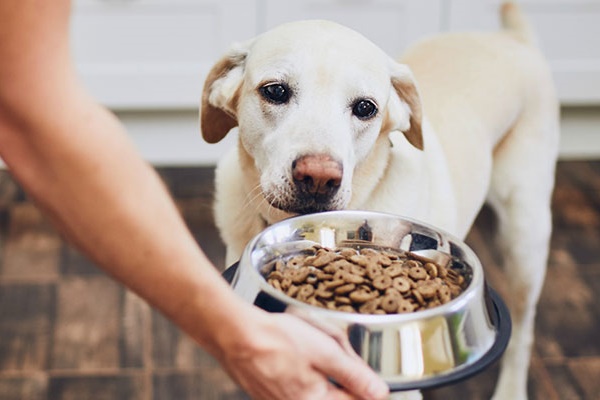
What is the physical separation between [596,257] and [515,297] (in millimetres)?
760

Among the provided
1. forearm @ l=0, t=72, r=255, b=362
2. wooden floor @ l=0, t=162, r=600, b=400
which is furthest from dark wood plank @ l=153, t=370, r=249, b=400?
forearm @ l=0, t=72, r=255, b=362

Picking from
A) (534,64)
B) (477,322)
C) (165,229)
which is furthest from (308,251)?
(534,64)

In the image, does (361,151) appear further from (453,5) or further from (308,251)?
(453,5)

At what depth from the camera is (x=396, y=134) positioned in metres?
1.81

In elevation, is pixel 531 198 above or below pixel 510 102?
below

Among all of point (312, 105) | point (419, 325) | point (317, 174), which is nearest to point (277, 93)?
point (312, 105)

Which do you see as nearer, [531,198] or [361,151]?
[361,151]

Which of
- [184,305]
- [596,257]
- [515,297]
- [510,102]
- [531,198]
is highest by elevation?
[184,305]

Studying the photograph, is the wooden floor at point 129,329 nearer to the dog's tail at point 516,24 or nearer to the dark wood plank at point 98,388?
the dark wood plank at point 98,388

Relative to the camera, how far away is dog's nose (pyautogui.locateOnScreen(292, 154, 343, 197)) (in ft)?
4.55

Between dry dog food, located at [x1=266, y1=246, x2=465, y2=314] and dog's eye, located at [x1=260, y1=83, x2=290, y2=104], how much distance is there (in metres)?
0.41

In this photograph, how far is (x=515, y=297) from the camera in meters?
2.31

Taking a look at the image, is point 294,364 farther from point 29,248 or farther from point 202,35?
point 202,35

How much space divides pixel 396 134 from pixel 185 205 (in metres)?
1.48
